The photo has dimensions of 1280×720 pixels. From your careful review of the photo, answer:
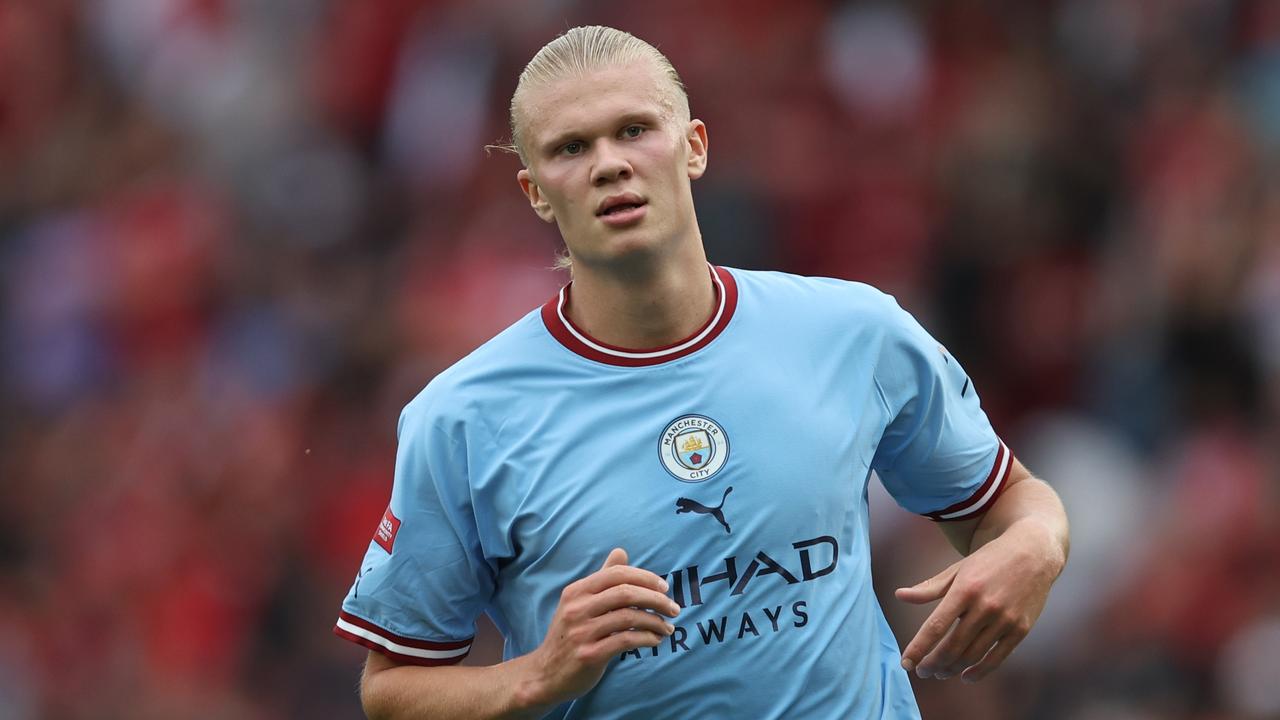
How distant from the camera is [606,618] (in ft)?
12.5

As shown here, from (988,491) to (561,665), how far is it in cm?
124

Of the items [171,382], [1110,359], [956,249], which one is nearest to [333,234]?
[171,382]

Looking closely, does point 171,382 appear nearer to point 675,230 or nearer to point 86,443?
point 86,443

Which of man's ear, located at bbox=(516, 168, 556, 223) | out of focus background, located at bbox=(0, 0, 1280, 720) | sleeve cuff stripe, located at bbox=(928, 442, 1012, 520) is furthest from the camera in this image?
out of focus background, located at bbox=(0, 0, 1280, 720)

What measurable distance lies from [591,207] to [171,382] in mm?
7445

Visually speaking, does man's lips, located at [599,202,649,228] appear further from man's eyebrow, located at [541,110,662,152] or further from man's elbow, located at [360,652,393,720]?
man's elbow, located at [360,652,393,720]

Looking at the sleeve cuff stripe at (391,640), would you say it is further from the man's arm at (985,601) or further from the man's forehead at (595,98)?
the man's forehead at (595,98)

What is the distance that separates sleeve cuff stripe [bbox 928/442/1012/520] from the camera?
15.2ft

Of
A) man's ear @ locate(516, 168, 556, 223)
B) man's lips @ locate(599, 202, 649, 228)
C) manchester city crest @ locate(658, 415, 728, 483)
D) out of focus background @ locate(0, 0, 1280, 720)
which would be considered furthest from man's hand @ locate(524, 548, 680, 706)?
out of focus background @ locate(0, 0, 1280, 720)

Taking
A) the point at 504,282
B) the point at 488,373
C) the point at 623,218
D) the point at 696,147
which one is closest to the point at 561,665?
the point at 488,373

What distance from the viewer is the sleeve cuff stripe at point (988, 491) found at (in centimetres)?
462

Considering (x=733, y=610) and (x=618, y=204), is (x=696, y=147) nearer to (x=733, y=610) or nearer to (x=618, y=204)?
(x=618, y=204)

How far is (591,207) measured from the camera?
168 inches

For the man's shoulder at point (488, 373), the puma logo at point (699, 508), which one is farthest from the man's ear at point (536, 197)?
the puma logo at point (699, 508)
